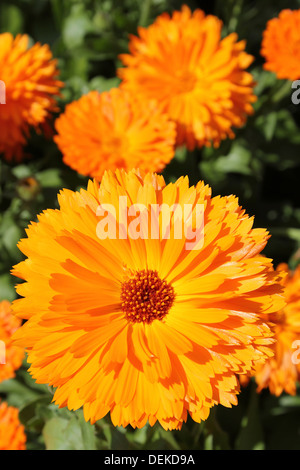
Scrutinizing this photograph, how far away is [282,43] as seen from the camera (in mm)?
2119

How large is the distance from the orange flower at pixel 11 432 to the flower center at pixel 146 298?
642 mm

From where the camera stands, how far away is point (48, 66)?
2.16 metres

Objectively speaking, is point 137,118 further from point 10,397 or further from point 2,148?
Answer: point 10,397

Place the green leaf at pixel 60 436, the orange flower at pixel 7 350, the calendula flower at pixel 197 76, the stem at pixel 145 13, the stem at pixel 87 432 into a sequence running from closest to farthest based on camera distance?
the stem at pixel 87 432, the green leaf at pixel 60 436, the orange flower at pixel 7 350, the calendula flower at pixel 197 76, the stem at pixel 145 13

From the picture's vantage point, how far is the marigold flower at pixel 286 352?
193 cm

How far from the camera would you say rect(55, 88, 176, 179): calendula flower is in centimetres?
200
